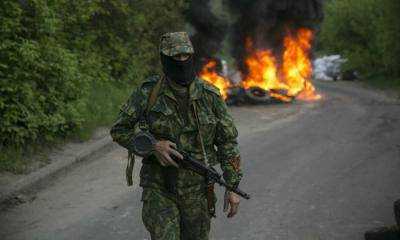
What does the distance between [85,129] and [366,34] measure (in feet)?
67.6

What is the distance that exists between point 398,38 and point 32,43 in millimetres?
17073

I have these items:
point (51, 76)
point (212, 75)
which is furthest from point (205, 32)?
point (51, 76)

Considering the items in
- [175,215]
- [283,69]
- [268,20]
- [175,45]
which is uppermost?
[175,45]

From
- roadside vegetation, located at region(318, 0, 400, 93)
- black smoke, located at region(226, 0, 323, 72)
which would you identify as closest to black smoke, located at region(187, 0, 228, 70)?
black smoke, located at region(226, 0, 323, 72)

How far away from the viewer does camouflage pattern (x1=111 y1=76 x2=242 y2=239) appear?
430cm

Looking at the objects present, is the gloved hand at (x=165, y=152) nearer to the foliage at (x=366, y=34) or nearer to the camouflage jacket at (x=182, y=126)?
the camouflage jacket at (x=182, y=126)

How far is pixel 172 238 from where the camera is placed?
4.27 metres

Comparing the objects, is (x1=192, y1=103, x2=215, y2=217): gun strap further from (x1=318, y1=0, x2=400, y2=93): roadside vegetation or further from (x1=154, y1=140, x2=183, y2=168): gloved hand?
(x1=318, y1=0, x2=400, y2=93): roadside vegetation

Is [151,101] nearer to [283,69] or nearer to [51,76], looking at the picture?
[51,76]

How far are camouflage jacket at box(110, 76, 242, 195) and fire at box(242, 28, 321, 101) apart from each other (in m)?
18.5

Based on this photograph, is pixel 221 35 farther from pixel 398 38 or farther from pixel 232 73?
pixel 398 38

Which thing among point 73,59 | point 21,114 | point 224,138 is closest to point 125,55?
point 73,59

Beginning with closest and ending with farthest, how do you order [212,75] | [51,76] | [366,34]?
[51,76]
[212,75]
[366,34]

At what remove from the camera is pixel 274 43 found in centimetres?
2478
